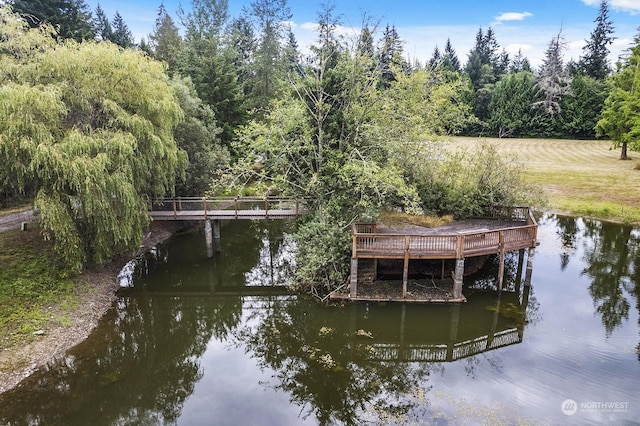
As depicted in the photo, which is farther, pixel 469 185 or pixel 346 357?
pixel 469 185

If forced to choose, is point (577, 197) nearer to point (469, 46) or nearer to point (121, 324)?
point (121, 324)

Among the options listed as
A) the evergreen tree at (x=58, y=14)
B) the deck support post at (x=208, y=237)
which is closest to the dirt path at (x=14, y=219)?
the deck support post at (x=208, y=237)

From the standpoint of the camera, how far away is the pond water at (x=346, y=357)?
1043 cm

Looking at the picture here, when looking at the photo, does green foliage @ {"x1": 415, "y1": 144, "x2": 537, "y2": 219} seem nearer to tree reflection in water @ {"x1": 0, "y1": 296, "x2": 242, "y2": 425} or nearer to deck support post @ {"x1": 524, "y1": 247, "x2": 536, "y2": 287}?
deck support post @ {"x1": 524, "y1": 247, "x2": 536, "y2": 287}

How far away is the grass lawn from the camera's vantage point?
28.1 metres

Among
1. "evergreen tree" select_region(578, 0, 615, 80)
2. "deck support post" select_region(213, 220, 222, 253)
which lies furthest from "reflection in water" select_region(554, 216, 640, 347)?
"evergreen tree" select_region(578, 0, 615, 80)

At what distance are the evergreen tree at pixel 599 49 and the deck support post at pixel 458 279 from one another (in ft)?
207

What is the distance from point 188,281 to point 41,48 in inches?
446

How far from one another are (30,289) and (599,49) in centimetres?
7843

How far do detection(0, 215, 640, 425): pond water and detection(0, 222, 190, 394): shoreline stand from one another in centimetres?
34

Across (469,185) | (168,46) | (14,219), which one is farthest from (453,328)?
(168,46)

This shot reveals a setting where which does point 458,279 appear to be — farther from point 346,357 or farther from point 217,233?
point 217,233

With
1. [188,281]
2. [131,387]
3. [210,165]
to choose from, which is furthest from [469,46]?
[131,387]

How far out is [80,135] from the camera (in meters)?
14.5
